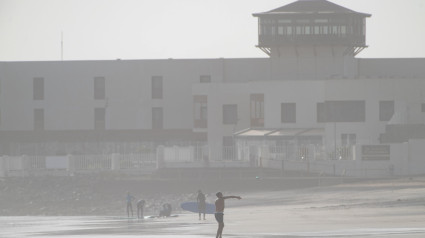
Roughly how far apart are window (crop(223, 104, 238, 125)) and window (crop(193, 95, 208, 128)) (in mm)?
1943

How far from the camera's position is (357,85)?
9238 centimetres

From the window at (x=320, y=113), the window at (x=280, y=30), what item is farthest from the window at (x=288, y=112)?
the window at (x=280, y=30)

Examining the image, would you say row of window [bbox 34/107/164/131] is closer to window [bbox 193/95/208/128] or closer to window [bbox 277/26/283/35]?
window [bbox 193/95/208/128]

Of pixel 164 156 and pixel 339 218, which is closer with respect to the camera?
pixel 339 218

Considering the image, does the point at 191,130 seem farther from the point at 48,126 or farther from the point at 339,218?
the point at 339,218

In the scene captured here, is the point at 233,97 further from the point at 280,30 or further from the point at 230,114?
the point at 280,30

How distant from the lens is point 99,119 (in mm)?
114688

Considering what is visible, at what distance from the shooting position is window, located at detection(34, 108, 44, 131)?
11519 cm

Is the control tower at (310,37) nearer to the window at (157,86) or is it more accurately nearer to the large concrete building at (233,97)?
the large concrete building at (233,97)

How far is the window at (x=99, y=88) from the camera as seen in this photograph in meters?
114

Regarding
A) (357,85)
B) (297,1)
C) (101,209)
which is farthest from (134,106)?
(101,209)

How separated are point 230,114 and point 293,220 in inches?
2204

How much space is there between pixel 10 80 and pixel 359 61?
29728 millimetres

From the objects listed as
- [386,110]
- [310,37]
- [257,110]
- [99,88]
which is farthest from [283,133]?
[99,88]
